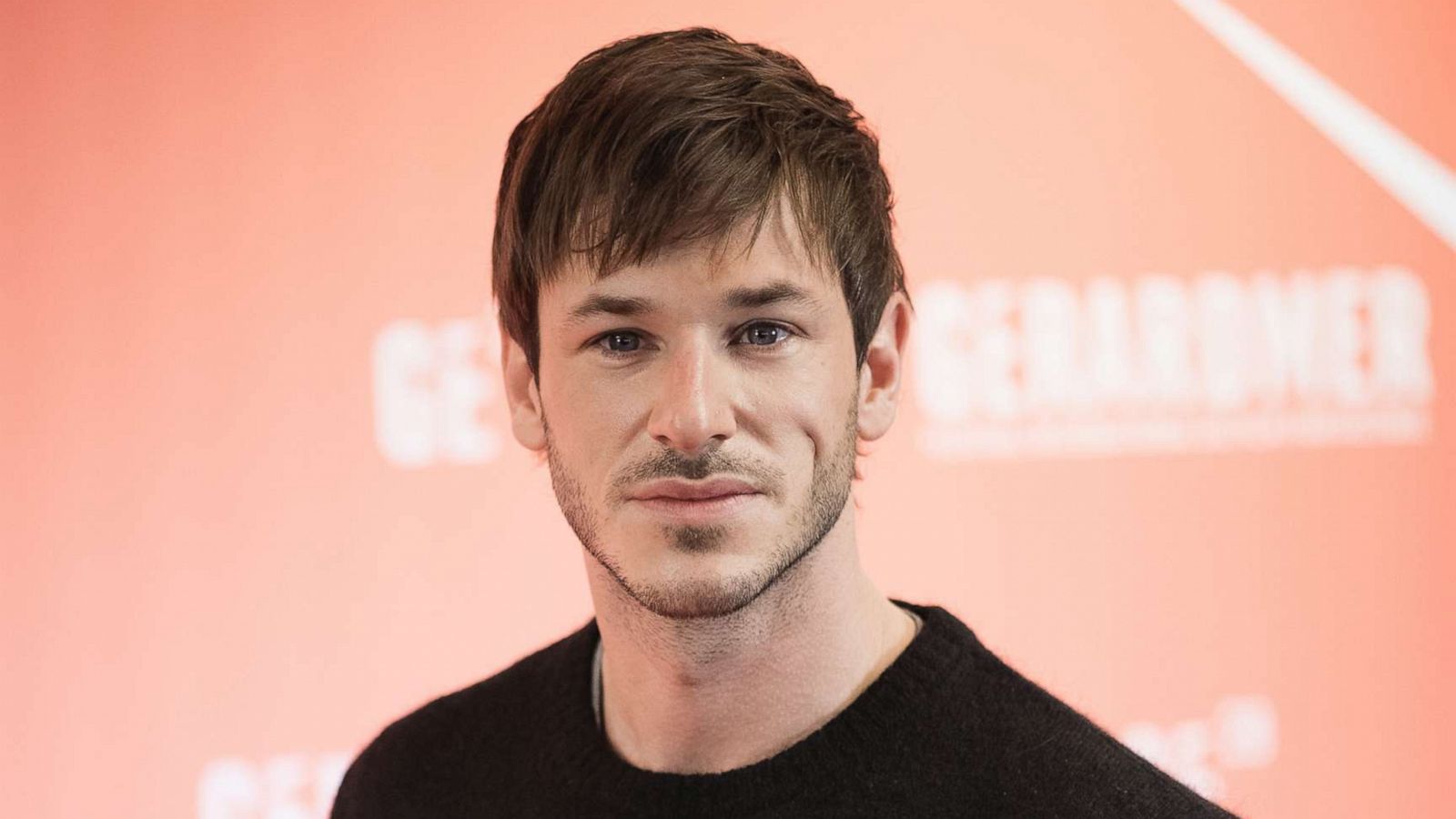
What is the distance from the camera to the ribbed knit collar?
4.24 feet

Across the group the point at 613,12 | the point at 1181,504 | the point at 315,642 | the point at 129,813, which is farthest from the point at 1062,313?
the point at 129,813

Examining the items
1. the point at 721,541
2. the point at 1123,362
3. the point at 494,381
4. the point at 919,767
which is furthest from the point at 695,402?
the point at 1123,362

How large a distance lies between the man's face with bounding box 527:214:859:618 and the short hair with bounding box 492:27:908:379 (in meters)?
0.03

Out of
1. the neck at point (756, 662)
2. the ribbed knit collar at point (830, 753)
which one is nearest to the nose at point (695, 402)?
the neck at point (756, 662)

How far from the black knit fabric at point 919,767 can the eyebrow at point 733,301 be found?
0.31 metres

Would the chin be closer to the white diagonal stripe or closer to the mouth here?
the mouth

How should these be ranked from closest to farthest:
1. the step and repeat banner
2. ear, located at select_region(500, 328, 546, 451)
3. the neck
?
the neck, ear, located at select_region(500, 328, 546, 451), the step and repeat banner

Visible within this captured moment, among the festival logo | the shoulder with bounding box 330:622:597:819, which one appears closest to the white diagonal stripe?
the festival logo

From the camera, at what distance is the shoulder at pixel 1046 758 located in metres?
1.25

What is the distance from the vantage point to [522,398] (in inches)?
56.6

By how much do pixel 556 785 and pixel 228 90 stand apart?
1614 mm

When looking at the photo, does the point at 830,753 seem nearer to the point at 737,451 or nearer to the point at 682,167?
the point at 737,451

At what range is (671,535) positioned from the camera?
123cm

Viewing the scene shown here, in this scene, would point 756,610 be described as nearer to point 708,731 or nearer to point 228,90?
point 708,731
